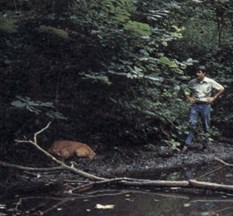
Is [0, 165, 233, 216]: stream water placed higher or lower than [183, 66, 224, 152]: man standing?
lower

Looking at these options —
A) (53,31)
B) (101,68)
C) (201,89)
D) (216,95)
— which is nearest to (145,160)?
(101,68)

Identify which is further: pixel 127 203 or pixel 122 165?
pixel 122 165

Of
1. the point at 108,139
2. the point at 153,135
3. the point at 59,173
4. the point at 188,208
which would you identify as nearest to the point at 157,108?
the point at 153,135

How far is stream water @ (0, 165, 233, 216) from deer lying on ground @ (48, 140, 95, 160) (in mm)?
2499

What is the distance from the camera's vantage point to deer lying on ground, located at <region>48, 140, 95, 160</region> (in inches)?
453

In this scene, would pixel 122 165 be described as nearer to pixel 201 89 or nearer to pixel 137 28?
pixel 137 28

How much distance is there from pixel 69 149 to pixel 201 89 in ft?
14.5

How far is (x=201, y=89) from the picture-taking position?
45.6 ft

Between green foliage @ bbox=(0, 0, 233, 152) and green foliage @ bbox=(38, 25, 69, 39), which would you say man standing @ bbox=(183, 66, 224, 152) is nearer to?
green foliage @ bbox=(0, 0, 233, 152)

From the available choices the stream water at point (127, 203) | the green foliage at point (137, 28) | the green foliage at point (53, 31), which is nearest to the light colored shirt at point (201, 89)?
the green foliage at point (137, 28)

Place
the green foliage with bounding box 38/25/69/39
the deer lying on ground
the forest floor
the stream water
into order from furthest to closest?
the deer lying on ground
the forest floor
the green foliage with bounding box 38/25/69/39
the stream water

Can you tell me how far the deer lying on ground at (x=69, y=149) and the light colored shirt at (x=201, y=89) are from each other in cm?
369

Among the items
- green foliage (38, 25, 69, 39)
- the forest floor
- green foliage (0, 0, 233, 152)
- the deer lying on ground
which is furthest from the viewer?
the deer lying on ground

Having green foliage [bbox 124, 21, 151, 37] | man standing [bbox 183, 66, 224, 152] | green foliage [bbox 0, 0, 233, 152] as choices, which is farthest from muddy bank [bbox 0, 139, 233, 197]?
green foliage [bbox 124, 21, 151, 37]
